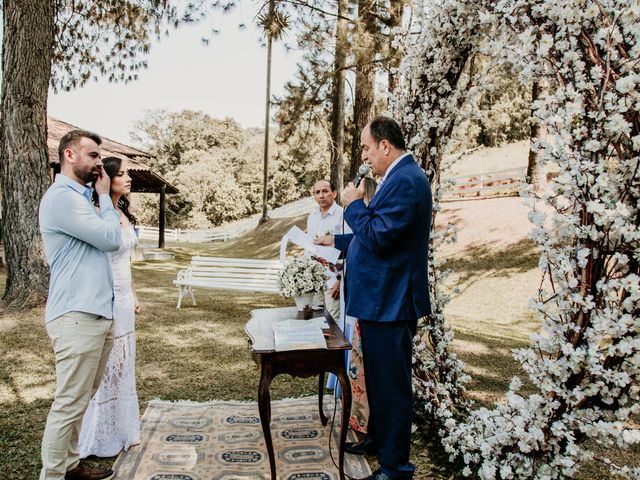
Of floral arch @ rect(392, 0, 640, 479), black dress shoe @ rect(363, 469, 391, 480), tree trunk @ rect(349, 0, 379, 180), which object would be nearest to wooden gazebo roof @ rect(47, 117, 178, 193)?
tree trunk @ rect(349, 0, 379, 180)

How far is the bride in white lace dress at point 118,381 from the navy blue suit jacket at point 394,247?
163 centimetres

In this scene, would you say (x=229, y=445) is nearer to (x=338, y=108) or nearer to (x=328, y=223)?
(x=328, y=223)

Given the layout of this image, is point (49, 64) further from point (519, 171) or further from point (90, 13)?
point (519, 171)

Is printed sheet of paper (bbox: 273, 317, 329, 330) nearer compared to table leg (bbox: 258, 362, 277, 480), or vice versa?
table leg (bbox: 258, 362, 277, 480)

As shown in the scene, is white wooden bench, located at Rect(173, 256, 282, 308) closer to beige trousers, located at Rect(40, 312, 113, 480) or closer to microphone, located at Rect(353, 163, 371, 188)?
microphone, located at Rect(353, 163, 371, 188)

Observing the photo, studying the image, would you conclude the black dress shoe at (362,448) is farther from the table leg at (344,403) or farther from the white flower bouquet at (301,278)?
the white flower bouquet at (301,278)

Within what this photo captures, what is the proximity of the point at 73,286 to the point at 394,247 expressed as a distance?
6.18 ft

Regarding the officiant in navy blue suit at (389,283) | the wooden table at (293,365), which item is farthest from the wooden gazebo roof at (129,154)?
the officiant in navy blue suit at (389,283)

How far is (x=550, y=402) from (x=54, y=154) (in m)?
15.3

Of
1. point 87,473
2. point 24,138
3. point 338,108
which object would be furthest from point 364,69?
point 87,473

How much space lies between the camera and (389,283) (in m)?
2.94

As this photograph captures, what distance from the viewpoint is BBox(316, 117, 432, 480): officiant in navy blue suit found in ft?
9.43

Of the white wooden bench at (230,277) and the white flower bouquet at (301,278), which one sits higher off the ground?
the white flower bouquet at (301,278)

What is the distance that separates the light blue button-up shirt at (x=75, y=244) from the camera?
2.69 meters
